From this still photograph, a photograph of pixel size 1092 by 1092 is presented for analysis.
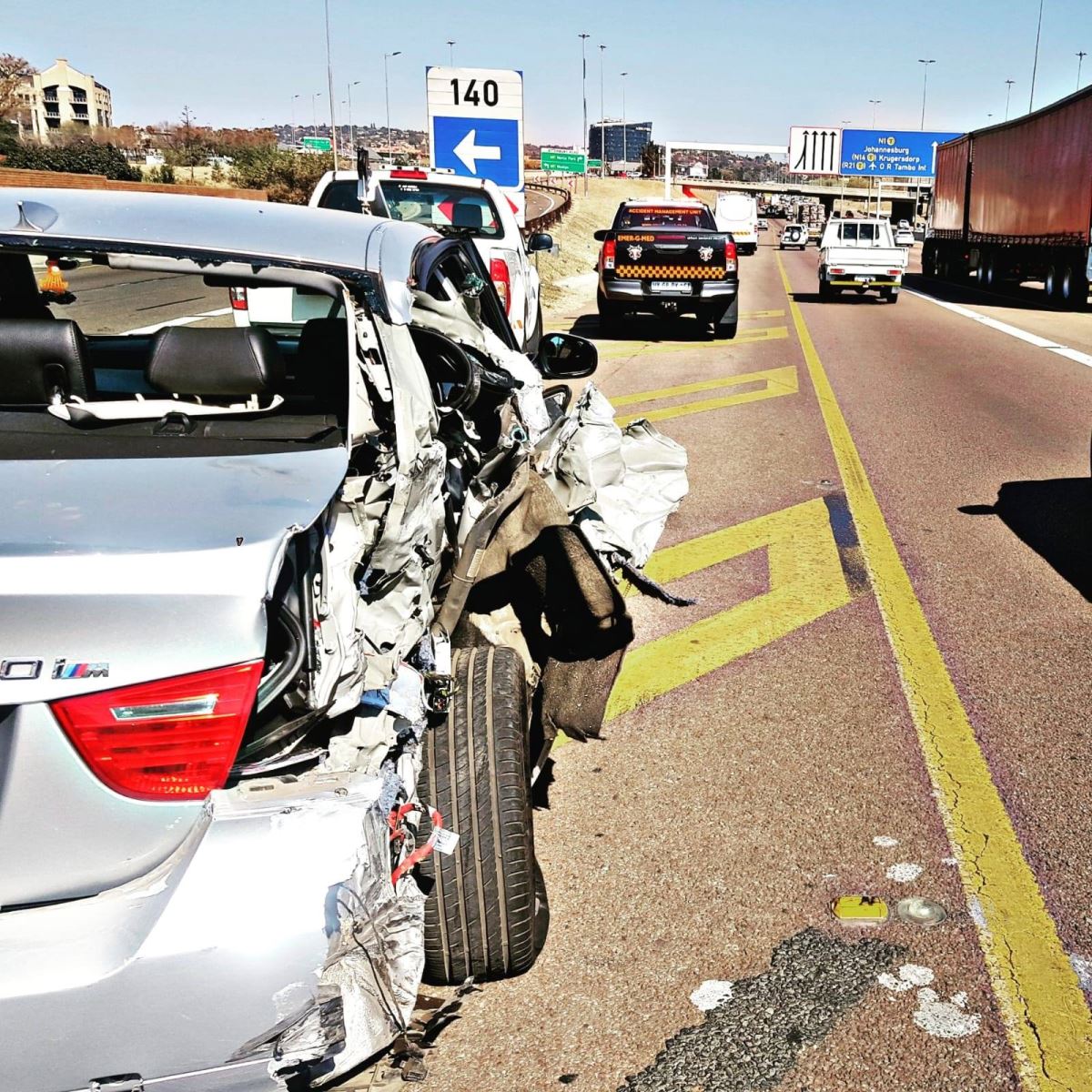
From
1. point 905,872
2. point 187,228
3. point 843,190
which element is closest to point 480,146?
point 187,228

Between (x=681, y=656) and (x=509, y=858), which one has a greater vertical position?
(x=509, y=858)

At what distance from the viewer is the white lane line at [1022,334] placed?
17.3 metres

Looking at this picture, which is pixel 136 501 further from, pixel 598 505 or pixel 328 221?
pixel 598 505

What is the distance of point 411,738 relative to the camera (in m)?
2.67

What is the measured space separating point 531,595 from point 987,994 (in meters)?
1.78

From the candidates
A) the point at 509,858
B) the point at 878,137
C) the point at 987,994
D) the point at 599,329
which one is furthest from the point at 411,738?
the point at 878,137

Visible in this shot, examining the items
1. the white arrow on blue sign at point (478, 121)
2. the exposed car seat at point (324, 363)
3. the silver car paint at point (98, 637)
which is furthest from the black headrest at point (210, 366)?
the white arrow on blue sign at point (478, 121)

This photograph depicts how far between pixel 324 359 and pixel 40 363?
890mm

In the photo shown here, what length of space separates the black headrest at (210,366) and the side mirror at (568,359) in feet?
9.59

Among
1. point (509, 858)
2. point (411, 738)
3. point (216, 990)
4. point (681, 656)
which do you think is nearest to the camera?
point (216, 990)

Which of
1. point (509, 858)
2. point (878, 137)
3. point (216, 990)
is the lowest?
point (509, 858)

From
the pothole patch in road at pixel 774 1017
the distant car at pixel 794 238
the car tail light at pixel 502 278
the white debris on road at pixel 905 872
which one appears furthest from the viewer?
the distant car at pixel 794 238

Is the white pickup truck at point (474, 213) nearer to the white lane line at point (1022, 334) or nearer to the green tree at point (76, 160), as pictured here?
the white lane line at point (1022, 334)

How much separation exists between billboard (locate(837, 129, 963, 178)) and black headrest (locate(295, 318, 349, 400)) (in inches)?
3186
